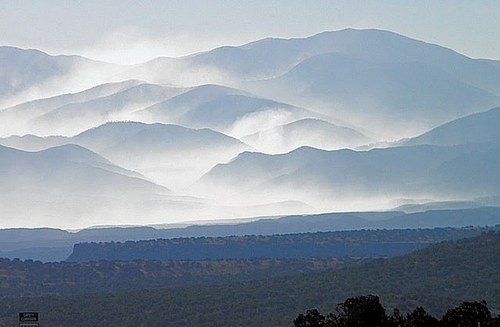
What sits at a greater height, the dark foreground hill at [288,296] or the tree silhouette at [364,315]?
the dark foreground hill at [288,296]

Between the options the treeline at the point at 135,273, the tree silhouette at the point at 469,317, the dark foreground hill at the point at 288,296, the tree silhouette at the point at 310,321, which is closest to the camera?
the tree silhouette at the point at 469,317

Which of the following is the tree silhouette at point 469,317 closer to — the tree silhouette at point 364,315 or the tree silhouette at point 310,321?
the tree silhouette at point 364,315

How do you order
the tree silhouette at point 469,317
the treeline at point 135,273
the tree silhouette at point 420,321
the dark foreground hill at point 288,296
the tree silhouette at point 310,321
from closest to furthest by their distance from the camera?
the tree silhouette at point 420,321 < the tree silhouette at point 469,317 < the tree silhouette at point 310,321 < the dark foreground hill at point 288,296 < the treeline at point 135,273

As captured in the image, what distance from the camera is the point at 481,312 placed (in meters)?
63.7

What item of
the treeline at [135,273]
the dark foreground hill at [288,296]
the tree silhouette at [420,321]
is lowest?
the tree silhouette at [420,321]

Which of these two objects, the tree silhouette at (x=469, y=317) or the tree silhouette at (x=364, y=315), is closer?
the tree silhouette at (x=364, y=315)

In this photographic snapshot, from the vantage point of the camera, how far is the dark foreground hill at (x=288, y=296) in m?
108

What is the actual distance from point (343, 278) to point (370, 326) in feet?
218

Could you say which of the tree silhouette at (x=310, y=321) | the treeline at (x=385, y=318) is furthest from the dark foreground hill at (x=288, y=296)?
the treeline at (x=385, y=318)

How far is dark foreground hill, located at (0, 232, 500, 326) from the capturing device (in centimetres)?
10775

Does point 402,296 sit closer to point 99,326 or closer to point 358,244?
point 99,326

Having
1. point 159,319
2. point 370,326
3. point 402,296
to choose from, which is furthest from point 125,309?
point 370,326

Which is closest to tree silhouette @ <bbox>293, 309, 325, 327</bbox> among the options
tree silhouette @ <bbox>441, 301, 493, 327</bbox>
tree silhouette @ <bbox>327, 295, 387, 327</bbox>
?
tree silhouette @ <bbox>327, 295, 387, 327</bbox>

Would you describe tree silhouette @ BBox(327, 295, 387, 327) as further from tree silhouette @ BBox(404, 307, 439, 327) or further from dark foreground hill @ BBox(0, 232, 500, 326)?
dark foreground hill @ BBox(0, 232, 500, 326)
